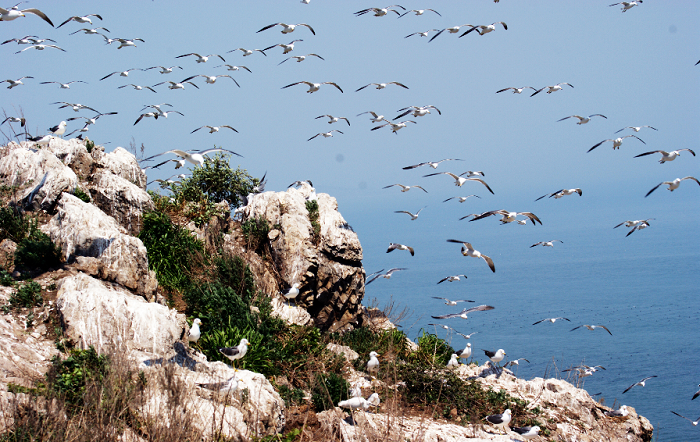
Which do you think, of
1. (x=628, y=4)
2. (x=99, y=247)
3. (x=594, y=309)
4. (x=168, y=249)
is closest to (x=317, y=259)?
(x=168, y=249)

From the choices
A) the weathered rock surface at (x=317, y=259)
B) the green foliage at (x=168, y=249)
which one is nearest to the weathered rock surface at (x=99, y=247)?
the green foliage at (x=168, y=249)

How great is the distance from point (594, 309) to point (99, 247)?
325 ft

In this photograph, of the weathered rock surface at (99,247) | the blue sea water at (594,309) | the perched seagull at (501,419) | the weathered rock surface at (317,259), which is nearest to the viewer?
the perched seagull at (501,419)

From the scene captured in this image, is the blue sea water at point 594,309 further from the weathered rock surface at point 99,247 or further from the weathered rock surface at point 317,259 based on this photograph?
the weathered rock surface at point 99,247

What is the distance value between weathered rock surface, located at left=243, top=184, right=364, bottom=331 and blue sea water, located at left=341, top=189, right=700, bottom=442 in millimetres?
12580

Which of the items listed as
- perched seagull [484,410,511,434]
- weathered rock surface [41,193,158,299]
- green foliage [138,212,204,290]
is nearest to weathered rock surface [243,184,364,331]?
green foliage [138,212,204,290]

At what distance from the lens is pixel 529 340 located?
77.9m

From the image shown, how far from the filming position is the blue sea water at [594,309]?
61750 mm

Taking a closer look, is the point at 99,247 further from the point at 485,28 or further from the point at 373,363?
the point at 485,28

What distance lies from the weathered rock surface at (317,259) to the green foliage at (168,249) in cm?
275

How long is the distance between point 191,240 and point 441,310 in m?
91.6

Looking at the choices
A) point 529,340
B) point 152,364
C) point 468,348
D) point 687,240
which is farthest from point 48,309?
point 687,240

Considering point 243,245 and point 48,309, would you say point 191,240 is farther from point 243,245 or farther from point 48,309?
point 48,309

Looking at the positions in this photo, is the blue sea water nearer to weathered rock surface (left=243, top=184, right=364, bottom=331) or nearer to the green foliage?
weathered rock surface (left=243, top=184, right=364, bottom=331)
